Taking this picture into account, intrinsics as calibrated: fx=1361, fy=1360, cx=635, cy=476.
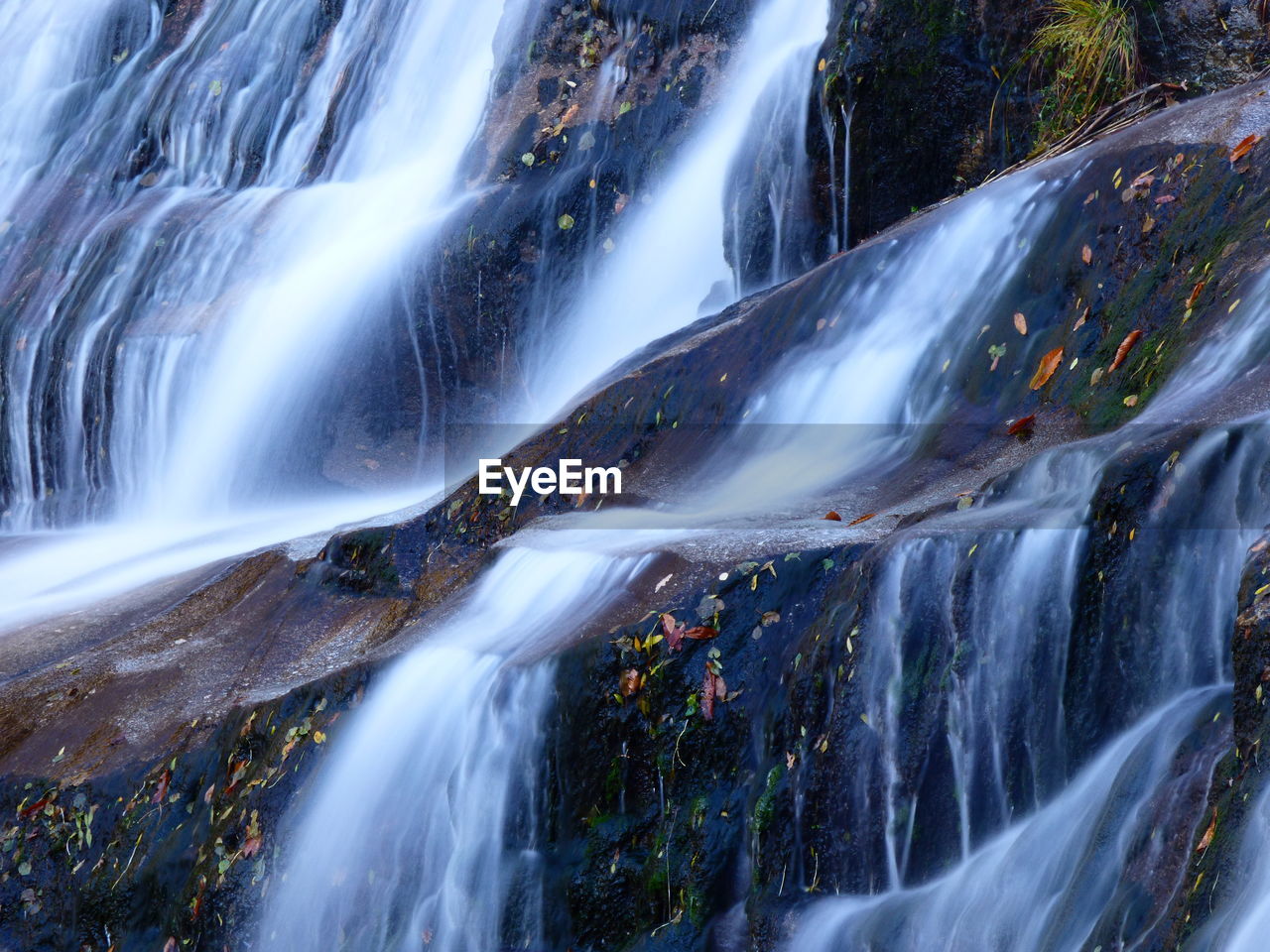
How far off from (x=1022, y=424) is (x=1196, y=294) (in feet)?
2.35

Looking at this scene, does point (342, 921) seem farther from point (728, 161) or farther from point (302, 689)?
point (728, 161)

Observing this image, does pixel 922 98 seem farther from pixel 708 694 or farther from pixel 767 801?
pixel 767 801

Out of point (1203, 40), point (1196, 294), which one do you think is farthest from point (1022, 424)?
point (1203, 40)

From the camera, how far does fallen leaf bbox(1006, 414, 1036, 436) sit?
15.8 ft

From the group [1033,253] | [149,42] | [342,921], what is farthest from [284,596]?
[149,42]

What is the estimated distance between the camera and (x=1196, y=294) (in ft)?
14.9

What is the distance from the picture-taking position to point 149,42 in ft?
41.1

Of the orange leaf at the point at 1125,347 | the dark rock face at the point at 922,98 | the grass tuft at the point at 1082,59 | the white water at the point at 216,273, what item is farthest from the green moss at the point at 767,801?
the grass tuft at the point at 1082,59

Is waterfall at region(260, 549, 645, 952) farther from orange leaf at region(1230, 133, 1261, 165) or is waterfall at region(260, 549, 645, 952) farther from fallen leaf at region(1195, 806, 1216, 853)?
orange leaf at region(1230, 133, 1261, 165)

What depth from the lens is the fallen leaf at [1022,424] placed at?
190 inches

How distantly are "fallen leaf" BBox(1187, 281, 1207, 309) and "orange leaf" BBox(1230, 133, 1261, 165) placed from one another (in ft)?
1.97

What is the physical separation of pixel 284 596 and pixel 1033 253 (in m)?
3.50

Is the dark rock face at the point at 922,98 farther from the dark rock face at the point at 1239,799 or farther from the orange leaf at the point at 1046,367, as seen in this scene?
the dark rock face at the point at 1239,799

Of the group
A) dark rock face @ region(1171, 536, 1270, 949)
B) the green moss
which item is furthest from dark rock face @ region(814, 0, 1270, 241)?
dark rock face @ region(1171, 536, 1270, 949)
